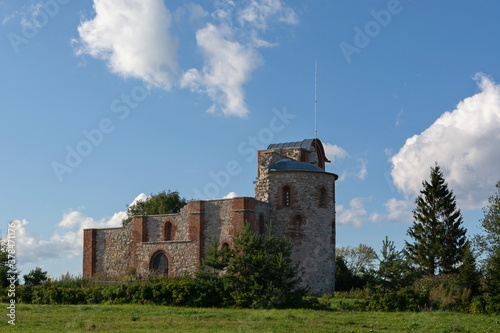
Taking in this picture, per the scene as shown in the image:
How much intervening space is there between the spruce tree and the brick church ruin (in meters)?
8.20

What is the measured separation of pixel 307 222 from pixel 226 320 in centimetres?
1622

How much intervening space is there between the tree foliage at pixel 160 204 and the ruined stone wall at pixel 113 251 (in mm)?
15111

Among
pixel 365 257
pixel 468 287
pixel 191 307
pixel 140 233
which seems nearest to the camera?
pixel 191 307

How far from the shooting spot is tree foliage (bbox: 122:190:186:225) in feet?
175

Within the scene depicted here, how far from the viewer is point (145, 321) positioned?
17578mm

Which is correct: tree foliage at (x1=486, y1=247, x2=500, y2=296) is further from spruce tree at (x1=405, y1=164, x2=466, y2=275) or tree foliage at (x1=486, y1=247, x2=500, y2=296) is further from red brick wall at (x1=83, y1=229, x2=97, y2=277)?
red brick wall at (x1=83, y1=229, x2=97, y2=277)

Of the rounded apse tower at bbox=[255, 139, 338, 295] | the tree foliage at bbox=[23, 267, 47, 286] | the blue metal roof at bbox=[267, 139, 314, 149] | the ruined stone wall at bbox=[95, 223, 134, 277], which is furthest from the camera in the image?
the blue metal roof at bbox=[267, 139, 314, 149]

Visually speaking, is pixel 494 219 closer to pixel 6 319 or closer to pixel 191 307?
pixel 191 307

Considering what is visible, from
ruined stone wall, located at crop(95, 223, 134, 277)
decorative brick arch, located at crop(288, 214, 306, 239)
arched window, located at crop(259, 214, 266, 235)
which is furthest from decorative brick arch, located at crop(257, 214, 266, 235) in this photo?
ruined stone wall, located at crop(95, 223, 134, 277)

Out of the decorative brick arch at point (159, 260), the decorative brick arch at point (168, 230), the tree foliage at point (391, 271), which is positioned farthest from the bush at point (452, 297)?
the decorative brick arch at point (168, 230)

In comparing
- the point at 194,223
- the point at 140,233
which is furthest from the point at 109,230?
the point at 194,223

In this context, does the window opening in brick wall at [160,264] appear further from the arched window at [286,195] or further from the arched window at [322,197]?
the arched window at [322,197]

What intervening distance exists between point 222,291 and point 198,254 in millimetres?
9697

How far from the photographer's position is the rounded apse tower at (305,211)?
109 feet
